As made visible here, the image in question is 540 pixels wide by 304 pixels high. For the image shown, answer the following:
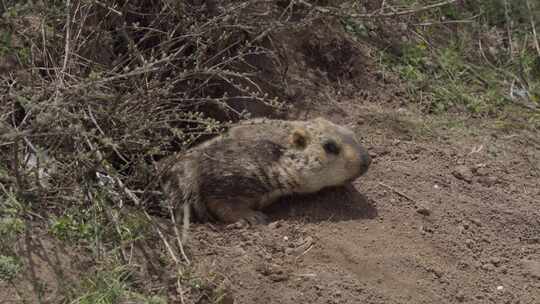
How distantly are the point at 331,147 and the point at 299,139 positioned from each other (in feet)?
0.82

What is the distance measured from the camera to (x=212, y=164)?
5418 millimetres

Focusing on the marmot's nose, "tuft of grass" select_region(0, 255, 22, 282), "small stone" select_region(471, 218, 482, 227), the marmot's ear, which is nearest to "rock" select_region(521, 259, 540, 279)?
"small stone" select_region(471, 218, 482, 227)

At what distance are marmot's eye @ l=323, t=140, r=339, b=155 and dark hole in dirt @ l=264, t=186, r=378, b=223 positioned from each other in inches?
11.1

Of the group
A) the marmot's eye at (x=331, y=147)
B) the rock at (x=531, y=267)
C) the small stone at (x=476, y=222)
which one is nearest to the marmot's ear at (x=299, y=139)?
the marmot's eye at (x=331, y=147)

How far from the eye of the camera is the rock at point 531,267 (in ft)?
15.7

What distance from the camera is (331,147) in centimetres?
550

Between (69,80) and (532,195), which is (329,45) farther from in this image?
(69,80)

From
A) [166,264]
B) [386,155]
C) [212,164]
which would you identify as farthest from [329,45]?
[166,264]

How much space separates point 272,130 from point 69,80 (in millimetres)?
1692

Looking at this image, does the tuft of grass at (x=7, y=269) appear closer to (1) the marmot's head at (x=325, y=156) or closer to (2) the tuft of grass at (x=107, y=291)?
(2) the tuft of grass at (x=107, y=291)

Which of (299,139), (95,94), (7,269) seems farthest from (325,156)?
(7,269)

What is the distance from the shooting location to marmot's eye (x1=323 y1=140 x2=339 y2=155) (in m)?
5.48

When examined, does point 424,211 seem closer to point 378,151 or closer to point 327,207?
point 327,207

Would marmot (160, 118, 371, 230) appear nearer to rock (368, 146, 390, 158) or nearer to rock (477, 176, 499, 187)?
rock (368, 146, 390, 158)
